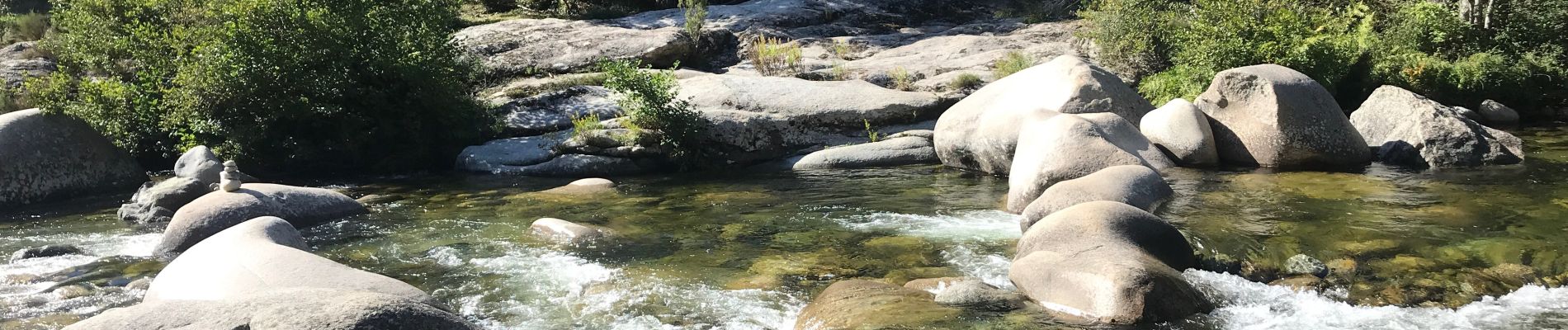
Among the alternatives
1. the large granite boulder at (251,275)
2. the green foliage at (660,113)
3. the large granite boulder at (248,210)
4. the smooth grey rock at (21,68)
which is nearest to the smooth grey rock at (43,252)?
the large granite boulder at (248,210)

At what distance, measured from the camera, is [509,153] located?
1608 centimetres

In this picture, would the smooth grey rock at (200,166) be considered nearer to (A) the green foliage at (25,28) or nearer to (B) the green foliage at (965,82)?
(B) the green foliage at (965,82)

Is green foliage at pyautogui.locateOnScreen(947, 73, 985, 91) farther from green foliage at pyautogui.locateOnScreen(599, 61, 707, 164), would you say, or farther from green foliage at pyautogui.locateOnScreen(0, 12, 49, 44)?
green foliage at pyautogui.locateOnScreen(0, 12, 49, 44)

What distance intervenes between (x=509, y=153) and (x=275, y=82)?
340 cm

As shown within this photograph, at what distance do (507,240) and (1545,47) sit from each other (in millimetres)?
16617

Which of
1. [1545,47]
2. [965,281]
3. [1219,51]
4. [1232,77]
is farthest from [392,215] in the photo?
[1545,47]

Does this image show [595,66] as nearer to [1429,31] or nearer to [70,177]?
[70,177]

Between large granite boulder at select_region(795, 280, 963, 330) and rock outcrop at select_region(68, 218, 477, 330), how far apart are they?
83.8 inches

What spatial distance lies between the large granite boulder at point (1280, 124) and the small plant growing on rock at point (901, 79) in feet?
21.6

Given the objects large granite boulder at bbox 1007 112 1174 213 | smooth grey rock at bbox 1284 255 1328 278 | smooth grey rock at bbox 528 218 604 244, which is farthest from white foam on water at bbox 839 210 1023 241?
smooth grey rock at bbox 528 218 604 244

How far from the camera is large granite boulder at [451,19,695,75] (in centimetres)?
2134

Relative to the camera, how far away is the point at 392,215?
1159cm

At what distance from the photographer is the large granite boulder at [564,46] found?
21.3m

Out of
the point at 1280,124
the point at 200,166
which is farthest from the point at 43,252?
the point at 1280,124
